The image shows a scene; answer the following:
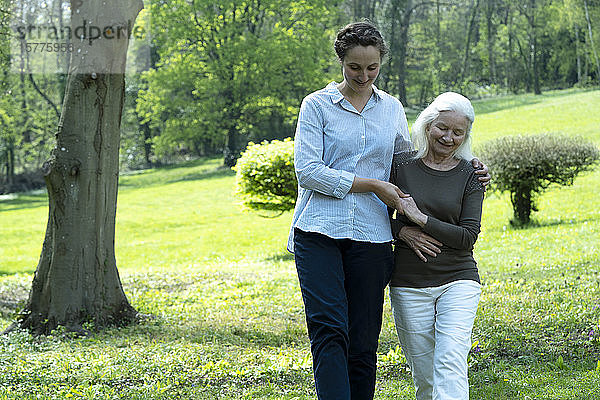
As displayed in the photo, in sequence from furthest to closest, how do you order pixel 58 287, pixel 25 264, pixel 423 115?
pixel 25 264
pixel 58 287
pixel 423 115

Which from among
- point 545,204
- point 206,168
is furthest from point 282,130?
point 545,204

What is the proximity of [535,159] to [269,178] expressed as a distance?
4830 mm

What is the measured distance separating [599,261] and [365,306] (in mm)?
6413

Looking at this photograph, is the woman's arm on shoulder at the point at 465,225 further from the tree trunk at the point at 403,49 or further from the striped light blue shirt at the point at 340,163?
the tree trunk at the point at 403,49

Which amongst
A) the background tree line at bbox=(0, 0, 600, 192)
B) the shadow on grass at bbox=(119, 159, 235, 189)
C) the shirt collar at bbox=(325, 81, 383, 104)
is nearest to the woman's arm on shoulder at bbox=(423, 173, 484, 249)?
the shirt collar at bbox=(325, 81, 383, 104)

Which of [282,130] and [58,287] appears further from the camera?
[282,130]

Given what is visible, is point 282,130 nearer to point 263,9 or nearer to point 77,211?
point 263,9

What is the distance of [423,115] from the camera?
3621 millimetres

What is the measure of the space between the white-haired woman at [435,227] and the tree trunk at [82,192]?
4.34 metres

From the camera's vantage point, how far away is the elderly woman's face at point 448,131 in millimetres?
3529

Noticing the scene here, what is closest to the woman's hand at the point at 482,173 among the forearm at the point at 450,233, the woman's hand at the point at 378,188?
the forearm at the point at 450,233

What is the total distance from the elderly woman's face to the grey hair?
2 centimetres

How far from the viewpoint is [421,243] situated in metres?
3.51

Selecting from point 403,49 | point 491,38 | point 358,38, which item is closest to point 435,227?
point 358,38
